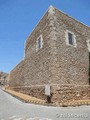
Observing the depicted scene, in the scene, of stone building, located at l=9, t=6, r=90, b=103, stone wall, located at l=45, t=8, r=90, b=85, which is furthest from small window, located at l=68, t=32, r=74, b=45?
stone wall, located at l=45, t=8, r=90, b=85

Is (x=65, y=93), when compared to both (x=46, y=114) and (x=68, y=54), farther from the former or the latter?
(x=46, y=114)

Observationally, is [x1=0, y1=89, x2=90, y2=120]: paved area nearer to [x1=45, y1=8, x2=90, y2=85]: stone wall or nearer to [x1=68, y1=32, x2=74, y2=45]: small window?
[x1=45, y1=8, x2=90, y2=85]: stone wall

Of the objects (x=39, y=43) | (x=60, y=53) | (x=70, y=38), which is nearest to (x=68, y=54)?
(x=60, y=53)

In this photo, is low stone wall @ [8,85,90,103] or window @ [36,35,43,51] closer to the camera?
low stone wall @ [8,85,90,103]

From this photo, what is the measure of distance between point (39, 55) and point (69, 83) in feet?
12.8

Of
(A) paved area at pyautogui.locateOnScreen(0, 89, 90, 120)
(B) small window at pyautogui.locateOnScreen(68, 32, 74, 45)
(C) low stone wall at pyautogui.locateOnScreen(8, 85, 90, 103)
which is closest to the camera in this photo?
(A) paved area at pyautogui.locateOnScreen(0, 89, 90, 120)

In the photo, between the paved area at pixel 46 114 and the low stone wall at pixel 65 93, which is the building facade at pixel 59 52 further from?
the paved area at pixel 46 114

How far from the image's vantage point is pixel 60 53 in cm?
1146

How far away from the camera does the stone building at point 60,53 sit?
36.2 feet

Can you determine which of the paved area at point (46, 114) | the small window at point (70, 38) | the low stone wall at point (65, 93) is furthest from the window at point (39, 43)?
the paved area at point (46, 114)

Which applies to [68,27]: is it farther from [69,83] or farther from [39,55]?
[69,83]

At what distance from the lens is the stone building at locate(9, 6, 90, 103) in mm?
11023

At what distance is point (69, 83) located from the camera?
11148 millimetres

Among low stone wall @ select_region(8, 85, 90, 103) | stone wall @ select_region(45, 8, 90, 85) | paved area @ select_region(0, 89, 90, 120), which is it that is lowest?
paved area @ select_region(0, 89, 90, 120)
